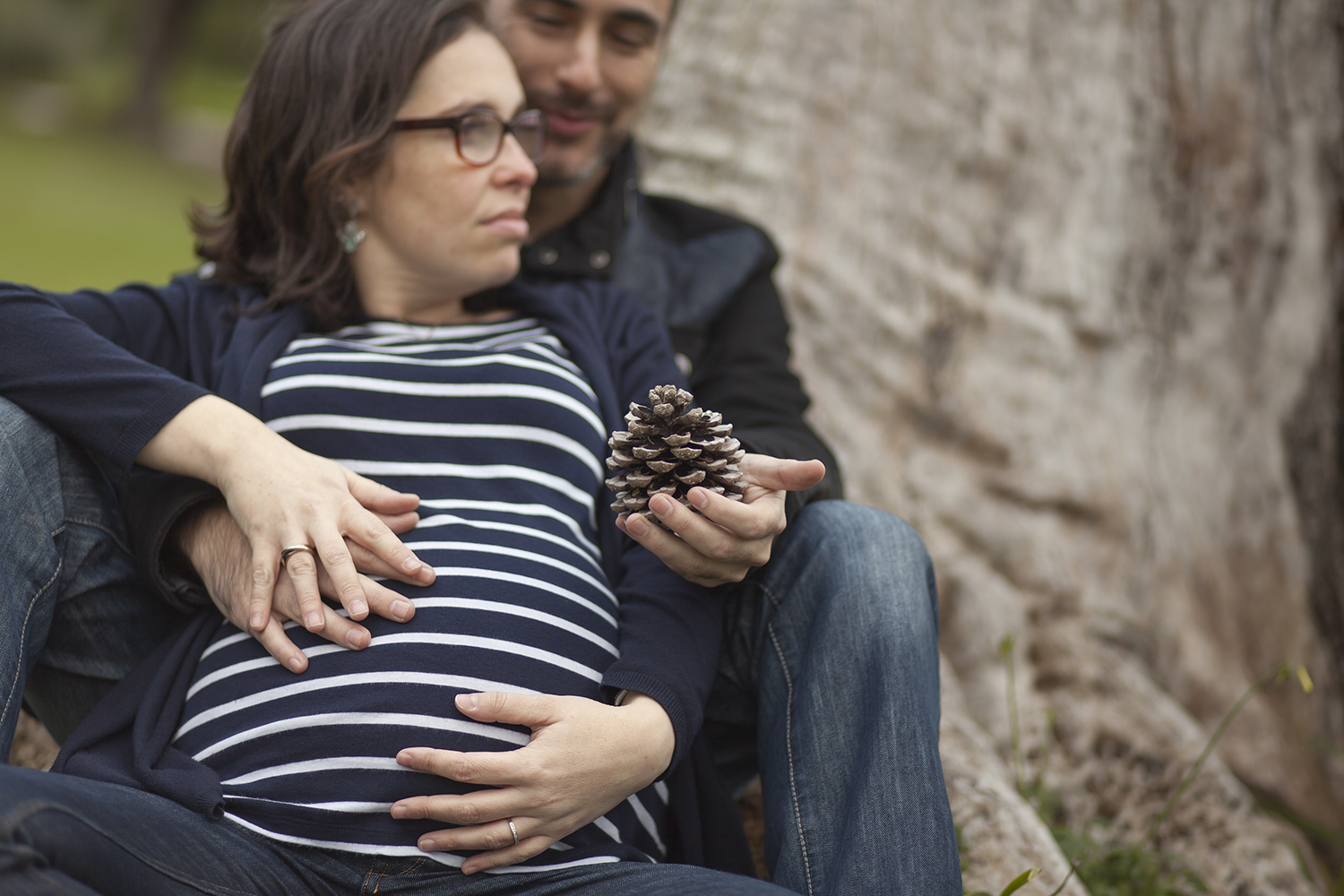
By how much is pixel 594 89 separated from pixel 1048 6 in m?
1.80

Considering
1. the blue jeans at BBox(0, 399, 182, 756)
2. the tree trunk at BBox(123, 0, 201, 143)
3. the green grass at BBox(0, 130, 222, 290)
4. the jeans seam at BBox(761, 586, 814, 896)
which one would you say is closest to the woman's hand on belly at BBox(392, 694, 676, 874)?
the jeans seam at BBox(761, 586, 814, 896)

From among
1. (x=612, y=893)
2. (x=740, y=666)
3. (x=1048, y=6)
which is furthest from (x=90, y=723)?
(x=1048, y=6)

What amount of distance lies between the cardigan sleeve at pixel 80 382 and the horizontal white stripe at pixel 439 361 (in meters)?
0.20

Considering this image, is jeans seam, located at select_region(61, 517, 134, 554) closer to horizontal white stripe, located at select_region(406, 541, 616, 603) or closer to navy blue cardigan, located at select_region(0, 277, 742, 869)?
navy blue cardigan, located at select_region(0, 277, 742, 869)

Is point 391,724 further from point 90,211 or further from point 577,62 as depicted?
point 90,211

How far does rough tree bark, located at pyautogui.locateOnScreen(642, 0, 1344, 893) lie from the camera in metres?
2.74

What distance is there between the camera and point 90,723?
4.43 ft

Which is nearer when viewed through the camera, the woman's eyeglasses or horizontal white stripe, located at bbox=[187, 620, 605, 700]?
horizontal white stripe, located at bbox=[187, 620, 605, 700]

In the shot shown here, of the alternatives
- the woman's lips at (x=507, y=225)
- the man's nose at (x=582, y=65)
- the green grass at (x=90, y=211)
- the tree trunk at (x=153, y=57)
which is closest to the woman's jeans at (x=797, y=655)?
the woman's lips at (x=507, y=225)

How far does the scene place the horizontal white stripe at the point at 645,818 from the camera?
1.42 metres

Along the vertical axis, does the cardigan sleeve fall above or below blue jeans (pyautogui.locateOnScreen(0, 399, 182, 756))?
above

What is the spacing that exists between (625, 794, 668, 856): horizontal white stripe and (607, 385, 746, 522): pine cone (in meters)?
0.41

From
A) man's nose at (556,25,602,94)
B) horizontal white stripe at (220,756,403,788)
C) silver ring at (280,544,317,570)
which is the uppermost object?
man's nose at (556,25,602,94)

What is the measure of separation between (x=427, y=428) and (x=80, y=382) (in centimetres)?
48
